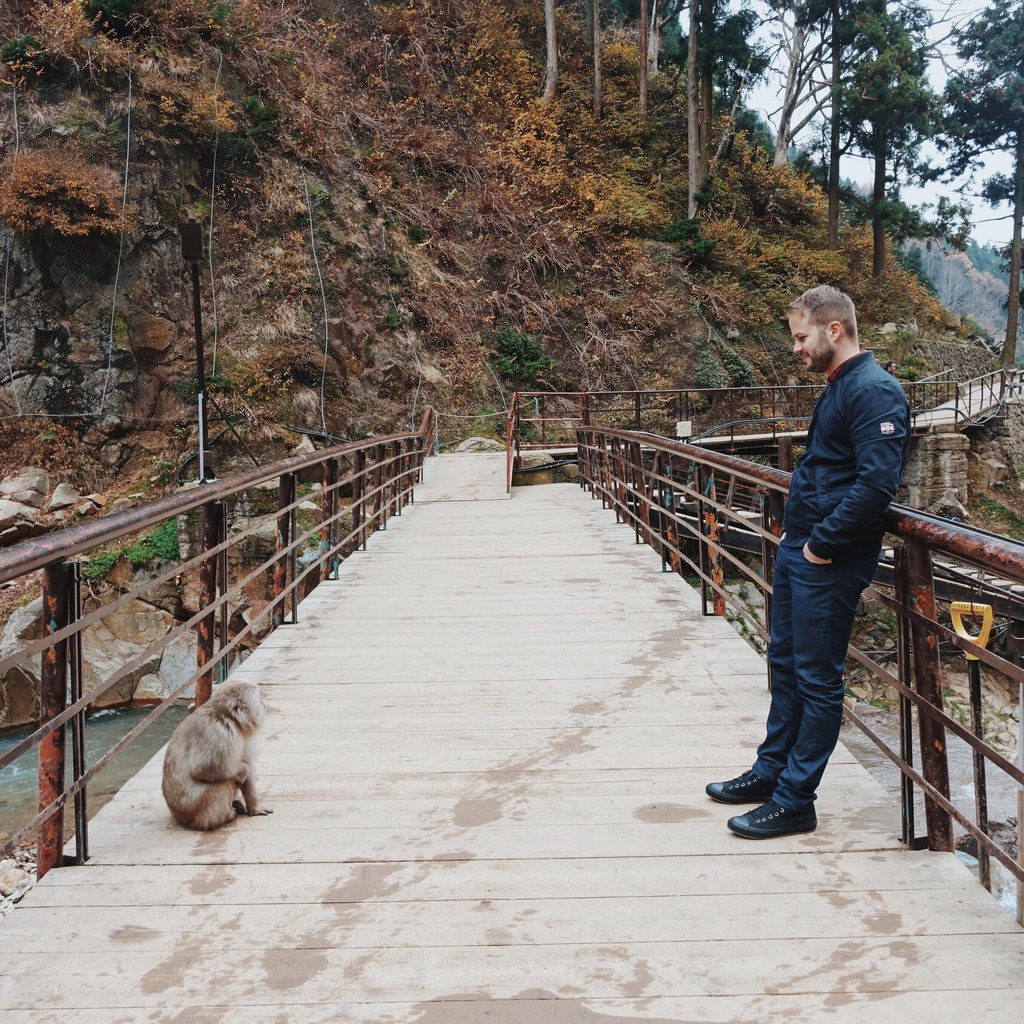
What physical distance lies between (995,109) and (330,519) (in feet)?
104

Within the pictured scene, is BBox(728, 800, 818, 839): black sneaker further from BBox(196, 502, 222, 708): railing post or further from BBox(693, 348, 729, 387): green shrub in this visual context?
BBox(693, 348, 729, 387): green shrub

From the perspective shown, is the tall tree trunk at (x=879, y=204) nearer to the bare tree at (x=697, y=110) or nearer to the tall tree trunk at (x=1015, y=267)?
the tall tree trunk at (x=1015, y=267)

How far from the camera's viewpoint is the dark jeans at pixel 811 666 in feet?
9.00

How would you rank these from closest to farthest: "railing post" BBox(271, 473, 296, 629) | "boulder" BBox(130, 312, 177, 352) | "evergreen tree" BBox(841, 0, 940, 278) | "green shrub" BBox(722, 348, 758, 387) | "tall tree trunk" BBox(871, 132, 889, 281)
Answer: "railing post" BBox(271, 473, 296, 629) < "boulder" BBox(130, 312, 177, 352) < "green shrub" BBox(722, 348, 758, 387) < "evergreen tree" BBox(841, 0, 940, 278) < "tall tree trunk" BBox(871, 132, 889, 281)

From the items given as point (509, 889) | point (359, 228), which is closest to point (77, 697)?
point (509, 889)

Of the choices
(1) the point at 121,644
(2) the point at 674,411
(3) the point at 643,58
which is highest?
(3) the point at 643,58

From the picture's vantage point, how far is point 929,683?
2.66m

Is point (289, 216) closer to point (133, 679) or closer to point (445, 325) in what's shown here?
point (445, 325)

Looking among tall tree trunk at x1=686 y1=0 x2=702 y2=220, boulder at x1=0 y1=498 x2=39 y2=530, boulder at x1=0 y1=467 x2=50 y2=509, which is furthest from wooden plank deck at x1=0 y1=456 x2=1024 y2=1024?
tall tree trunk at x1=686 y1=0 x2=702 y2=220

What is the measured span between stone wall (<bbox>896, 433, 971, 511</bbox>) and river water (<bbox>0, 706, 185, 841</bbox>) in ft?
62.4

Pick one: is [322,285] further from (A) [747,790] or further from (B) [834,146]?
(B) [834,146]

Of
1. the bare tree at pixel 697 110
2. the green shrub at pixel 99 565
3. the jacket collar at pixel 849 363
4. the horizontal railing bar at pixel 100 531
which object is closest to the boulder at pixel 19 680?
the green shrub at pixel 99 565

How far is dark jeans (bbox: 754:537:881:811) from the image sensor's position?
274 centimetres

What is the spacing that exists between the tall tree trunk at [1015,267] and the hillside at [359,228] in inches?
79.3
